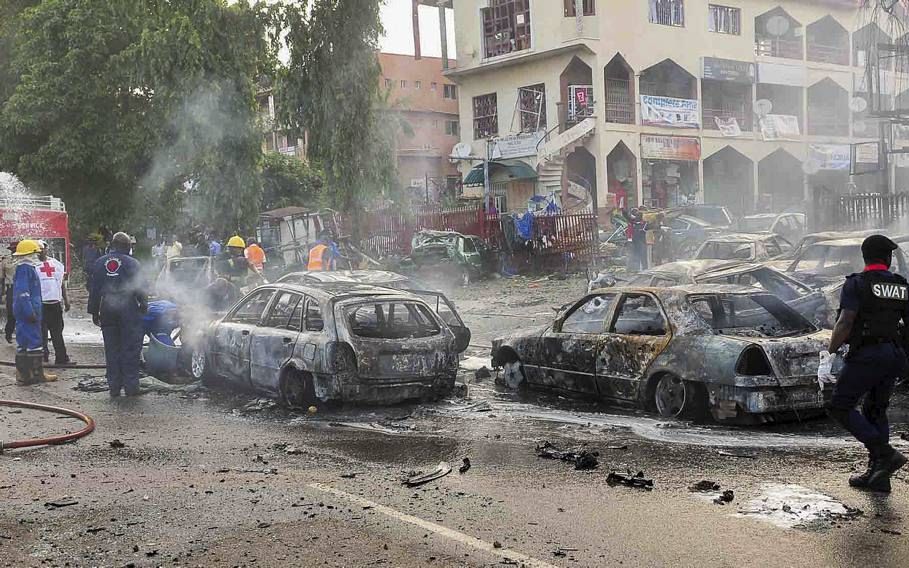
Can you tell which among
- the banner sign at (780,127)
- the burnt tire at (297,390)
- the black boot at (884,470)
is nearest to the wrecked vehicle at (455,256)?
the burnt tire at (297,390)

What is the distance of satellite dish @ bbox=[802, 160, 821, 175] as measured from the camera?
132ft

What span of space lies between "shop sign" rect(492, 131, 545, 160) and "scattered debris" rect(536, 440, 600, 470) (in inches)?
1105

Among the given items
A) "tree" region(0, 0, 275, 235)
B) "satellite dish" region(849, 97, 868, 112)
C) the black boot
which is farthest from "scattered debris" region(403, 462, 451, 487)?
"satellite dish" region(849, 97, 868, 112)

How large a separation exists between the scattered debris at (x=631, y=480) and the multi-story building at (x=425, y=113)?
42.4 metres

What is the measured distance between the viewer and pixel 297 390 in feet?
30.7

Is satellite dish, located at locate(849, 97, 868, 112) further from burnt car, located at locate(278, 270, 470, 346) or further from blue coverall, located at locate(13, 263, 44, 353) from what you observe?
blue coverall, located at locate(13, 263, 44, 353)

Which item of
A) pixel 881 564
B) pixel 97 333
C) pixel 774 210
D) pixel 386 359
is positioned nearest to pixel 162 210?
pixel 97 333

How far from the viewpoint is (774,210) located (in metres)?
37.5

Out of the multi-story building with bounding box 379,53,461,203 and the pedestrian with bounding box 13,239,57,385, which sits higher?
the multi-story building with bounding box 379,53,461,203

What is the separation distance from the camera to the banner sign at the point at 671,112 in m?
34.8

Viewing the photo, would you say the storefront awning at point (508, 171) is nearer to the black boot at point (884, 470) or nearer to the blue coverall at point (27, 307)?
the blue coverall at point (27, 307)

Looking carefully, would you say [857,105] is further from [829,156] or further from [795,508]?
[795,508]

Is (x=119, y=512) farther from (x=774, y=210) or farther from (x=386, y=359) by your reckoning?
(x=774, y=210)

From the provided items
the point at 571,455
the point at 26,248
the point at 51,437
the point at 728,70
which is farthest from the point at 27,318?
the point at 728,70
